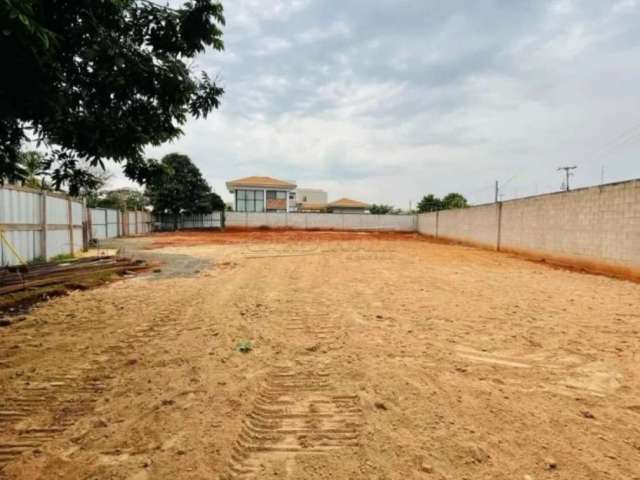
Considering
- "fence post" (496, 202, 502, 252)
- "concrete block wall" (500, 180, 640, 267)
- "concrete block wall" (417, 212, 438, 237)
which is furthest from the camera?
"concrete block wall" (417, 212, 438, 237)

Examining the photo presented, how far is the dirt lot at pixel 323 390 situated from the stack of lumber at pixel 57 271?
119 centimetres

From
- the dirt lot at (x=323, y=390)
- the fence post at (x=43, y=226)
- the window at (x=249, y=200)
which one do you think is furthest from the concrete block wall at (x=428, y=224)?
the fence post at (x=43, y=226)

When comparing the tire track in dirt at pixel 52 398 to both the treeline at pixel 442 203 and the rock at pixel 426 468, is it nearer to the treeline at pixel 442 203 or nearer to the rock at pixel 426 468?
the rock at pixel 426 468

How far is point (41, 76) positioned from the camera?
2.66m

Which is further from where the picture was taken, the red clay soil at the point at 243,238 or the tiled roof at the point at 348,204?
the tiled roof at the point at 348,204

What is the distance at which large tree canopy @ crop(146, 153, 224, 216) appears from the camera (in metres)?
30.7

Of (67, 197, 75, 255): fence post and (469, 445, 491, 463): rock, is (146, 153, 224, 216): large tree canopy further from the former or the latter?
(469, 445, 491, 463): rock

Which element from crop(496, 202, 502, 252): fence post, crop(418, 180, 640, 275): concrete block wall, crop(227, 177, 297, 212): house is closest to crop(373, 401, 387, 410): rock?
crop(418, 180, 640, 275): concrete block wall

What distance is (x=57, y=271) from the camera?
7.40m

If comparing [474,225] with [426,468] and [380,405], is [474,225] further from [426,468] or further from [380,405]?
[426,468]

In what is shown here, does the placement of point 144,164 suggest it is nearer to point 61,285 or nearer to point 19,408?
point 19,408

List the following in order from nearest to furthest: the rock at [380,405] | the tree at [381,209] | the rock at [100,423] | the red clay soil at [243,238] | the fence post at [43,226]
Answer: the rock at [100,423], the rock at [380,405], the fence post at [43,226], the red clay soil at [243,238], the tree at [381,209]

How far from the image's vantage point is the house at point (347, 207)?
169ft

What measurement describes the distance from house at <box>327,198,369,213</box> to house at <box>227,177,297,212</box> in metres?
10.7
